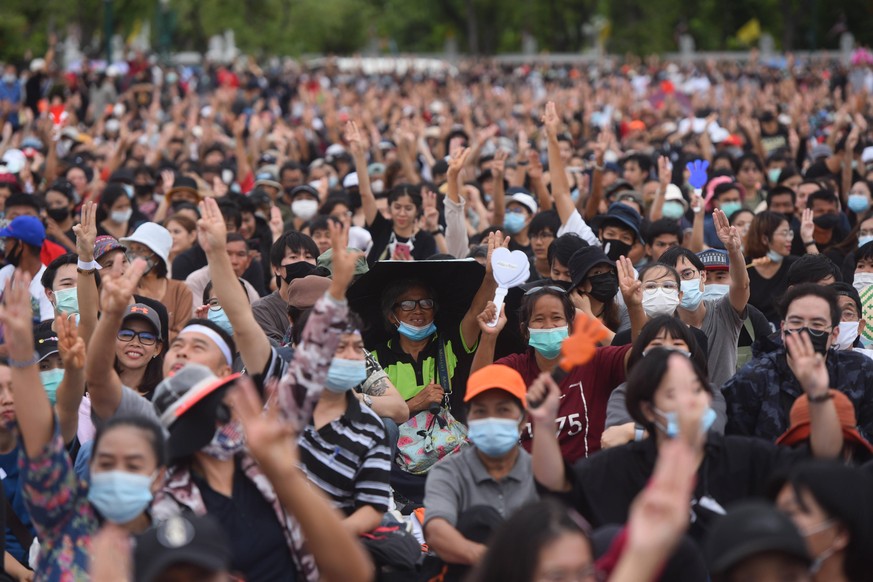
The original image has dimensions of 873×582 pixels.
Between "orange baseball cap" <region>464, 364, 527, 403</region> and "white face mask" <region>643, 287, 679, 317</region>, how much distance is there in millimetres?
2464

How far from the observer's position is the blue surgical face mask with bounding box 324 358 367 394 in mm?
5527

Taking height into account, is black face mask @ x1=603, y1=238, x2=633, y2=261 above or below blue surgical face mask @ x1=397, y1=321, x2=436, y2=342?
above

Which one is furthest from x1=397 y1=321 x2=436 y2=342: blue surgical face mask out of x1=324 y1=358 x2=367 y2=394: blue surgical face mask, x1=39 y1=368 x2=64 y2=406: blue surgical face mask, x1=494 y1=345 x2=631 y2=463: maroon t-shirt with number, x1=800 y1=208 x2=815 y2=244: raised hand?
x1=800 y1=208 x2=815 y2=244: raised hand

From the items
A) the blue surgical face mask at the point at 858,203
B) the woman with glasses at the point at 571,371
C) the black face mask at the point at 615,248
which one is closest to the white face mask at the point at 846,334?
the woman with glasses at the point at 571,371

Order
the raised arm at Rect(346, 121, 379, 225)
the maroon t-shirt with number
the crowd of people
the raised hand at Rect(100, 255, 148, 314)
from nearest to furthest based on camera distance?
the crowd of people → the raised hand at Rect(100, 255, 148, 314) → the maroon t-shirt with number → the raised arm at Rect(346, 121, 379, 225)

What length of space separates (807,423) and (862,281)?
12.1 ft

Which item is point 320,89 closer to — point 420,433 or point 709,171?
point 709,171

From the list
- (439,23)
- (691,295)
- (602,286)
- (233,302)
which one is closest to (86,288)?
(233,302)

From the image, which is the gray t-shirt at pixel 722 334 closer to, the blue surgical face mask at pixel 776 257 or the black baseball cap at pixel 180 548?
the blue surgical face mask at pixel 776 257

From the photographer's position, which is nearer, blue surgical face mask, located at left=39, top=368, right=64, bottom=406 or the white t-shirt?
blue surgical face mask, located at left=39, top=368, right=64, bottom=406

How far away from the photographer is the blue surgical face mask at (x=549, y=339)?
6738 mm

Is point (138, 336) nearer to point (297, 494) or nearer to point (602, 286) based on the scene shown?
point (602, 286)

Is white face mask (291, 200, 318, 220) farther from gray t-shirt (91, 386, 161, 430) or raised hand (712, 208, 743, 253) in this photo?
gray t-shirt (91, 386, 161, 430)

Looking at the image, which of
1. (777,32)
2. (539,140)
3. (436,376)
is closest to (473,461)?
(436,376)
